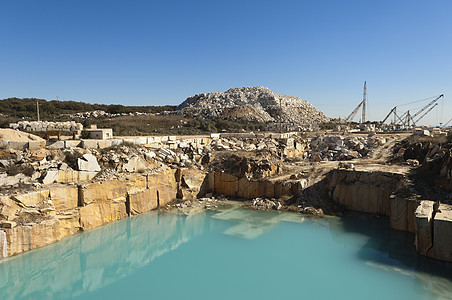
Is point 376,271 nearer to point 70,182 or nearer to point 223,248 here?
point 223,248

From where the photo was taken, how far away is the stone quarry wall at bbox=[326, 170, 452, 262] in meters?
9.64

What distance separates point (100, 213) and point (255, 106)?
37.0m

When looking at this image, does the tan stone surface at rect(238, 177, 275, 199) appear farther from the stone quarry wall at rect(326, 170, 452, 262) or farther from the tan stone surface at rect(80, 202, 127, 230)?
the tan stone surface at rect(80, 202, 127, 230)

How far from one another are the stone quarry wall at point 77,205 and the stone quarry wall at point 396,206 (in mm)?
8457

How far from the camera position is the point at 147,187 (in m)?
15.0

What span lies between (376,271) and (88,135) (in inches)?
705

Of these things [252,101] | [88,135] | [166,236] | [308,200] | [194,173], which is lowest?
[166,236]

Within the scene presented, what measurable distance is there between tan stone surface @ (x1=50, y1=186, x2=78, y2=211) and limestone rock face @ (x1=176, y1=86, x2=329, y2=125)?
103 ft

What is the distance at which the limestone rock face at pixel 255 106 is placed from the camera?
4375 centimetres

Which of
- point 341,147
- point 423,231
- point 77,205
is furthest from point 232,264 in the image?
point 341,147

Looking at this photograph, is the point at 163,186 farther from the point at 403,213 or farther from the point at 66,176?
the point at 403,213

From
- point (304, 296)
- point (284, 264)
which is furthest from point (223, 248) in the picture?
point (304, 296)

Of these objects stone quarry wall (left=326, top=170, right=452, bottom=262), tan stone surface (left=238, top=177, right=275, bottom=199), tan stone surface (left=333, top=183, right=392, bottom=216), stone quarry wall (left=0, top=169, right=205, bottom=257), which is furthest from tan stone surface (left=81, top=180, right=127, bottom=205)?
tan stone surface (left=333, top=183, right=392, bottom=216)

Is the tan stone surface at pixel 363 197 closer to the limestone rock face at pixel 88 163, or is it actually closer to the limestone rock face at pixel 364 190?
the limestone rock face at pixel 364 190
